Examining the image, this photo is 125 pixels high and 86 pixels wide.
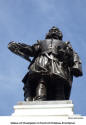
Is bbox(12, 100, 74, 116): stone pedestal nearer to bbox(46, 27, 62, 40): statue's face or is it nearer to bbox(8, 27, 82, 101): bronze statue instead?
bbox(8, 27, 82, 101): bronze statue

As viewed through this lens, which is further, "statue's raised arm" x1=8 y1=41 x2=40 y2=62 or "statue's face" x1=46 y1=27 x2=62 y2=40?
"statue's face" x1=46 y1=27 x2=62 y2=40

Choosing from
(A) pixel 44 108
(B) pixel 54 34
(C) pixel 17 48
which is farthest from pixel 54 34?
(A) pixel 44 108

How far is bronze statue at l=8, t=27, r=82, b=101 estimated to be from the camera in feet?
30.5

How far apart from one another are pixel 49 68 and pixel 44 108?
4.78 feet

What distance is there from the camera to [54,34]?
10727 mm

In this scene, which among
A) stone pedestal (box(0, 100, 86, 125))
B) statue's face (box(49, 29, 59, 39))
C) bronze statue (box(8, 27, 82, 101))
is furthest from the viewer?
statue's face (box(49, 29, 59, 39))

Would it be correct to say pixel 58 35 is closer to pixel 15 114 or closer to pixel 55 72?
pixel 55 72

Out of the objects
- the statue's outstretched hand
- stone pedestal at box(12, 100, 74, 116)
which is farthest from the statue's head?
stone pedestal at box(12, 100, 74, 116)

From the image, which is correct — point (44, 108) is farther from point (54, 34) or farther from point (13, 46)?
point (54, 34)

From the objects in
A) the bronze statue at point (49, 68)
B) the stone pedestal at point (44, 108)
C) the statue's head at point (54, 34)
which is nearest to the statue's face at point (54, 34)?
the statue's head at point (54, 34)

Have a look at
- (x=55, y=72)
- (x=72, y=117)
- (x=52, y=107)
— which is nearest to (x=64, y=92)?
(x=55, y=72)

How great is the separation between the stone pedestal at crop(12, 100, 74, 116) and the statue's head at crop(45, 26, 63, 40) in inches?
112

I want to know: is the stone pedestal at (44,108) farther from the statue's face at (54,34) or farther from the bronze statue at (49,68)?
the statue's face at (54,34)

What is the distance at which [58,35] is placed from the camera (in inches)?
424
